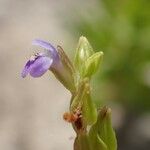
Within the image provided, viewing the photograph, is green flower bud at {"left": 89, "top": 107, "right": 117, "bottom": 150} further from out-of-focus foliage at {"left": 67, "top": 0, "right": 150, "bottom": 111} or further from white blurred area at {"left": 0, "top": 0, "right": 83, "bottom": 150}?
white blurred area at {"left": 0, "top": 0, "right": 83, "bottom": 150}

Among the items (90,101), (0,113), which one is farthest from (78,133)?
(0,113)

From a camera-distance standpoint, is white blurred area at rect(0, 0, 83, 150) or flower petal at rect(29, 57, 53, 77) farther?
white blurred area at rect(0, 0, 83, 150)

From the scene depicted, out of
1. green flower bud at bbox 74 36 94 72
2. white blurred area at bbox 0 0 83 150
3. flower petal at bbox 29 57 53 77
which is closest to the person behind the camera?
flower petal at bbox 29 57 53 77

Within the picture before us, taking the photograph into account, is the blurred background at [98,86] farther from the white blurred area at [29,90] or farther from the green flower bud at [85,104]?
the green flower bud at [85,104]

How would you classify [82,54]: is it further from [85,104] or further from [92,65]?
[85,104]

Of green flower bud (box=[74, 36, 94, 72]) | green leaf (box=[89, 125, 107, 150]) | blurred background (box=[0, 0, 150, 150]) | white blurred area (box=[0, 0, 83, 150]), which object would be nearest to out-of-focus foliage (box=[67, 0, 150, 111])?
blurred background (box=[0, 0, 150, 150])

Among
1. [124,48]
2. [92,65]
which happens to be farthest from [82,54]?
[124,48]
